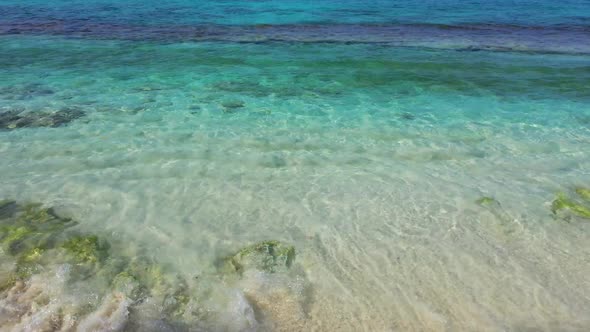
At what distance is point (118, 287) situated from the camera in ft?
16.6

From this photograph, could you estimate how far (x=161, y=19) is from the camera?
2714 cm

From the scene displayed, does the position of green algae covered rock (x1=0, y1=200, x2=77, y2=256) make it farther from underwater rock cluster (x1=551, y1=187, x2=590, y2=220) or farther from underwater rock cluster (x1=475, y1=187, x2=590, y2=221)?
underwater rock cluster (x1=551, y1=187, x2=590, y2=220)

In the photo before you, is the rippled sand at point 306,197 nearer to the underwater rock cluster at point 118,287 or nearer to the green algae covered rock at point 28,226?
the underwater rock cluster at point 118,287

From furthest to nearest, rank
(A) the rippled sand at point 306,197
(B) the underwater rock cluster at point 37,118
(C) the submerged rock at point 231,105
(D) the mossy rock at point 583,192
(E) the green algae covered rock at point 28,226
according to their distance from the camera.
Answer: (C) the submerged rock at point 231,105 → (B) the underwater rock cluster at point 37,118 → (D) the mossy rock at point 583,192 → (E) the green algae covered rock at point 28,226 → (A) the rippled sand at point 306,197

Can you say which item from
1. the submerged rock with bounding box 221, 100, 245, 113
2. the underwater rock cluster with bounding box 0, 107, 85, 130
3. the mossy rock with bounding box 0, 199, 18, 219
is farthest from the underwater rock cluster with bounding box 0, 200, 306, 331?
the submerged rock with bounding box 221, 100, 245, 113

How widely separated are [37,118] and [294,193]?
7109 millimetres

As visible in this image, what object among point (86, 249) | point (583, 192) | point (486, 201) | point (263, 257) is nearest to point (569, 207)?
point (583, 192)

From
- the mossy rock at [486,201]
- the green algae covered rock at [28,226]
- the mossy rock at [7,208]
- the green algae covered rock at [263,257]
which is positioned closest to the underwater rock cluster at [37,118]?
the mossy rock at [7,208]

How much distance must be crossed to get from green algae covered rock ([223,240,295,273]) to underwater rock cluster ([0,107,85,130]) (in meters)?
6.72

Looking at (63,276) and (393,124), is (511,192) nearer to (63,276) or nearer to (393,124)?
(393,124)

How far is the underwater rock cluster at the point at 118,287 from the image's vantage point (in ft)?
15.0

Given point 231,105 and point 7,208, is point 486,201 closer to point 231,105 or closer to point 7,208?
point 231,105

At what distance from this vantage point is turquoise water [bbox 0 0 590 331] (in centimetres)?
488

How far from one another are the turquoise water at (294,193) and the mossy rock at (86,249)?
0.03 metres
